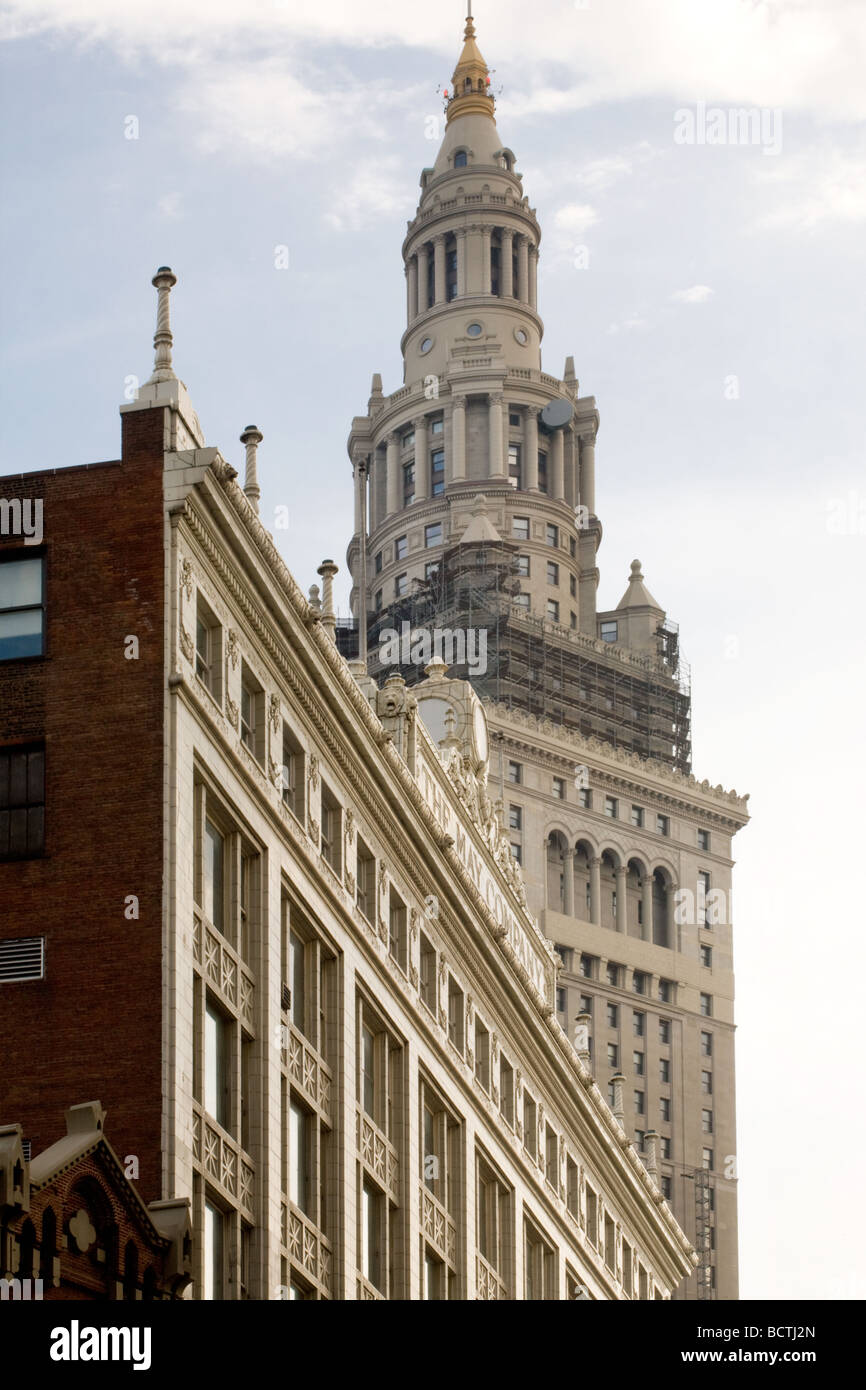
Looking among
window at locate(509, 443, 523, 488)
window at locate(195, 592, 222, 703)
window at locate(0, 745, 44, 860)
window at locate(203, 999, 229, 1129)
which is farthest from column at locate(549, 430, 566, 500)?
window at locate(0, 745, 44, 860)

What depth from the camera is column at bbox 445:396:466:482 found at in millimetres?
187250

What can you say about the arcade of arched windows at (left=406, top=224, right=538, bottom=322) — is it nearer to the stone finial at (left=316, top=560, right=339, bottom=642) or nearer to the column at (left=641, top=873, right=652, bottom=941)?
the column at (left=641, top=873, right=652, bottom=941)

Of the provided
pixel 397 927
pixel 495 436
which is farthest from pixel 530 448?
pixel 397 927

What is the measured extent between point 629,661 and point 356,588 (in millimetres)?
24381

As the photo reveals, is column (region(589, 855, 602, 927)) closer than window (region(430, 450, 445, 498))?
Result: Yes

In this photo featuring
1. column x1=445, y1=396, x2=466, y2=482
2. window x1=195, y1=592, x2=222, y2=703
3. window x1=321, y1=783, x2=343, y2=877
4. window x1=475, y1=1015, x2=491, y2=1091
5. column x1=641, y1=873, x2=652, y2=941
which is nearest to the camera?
window x1=195, y1=592, x2=222, y2=703

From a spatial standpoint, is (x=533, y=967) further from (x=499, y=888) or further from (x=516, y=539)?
(x=516, y=539)

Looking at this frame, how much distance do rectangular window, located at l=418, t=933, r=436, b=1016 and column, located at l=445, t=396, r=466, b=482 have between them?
4653 inches

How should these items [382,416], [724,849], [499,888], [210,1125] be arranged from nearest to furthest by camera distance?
Result: [210,1125]
[499,888]
[724,849]
[382,416]

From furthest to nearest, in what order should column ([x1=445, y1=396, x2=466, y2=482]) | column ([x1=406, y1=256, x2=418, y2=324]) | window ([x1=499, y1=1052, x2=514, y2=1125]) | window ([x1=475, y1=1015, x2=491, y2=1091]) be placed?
column ([x1=406, y1=256, x2=418, y2=324]) → column ([x1=445, y1=396, x2=466, y2=482]) → window ([x1=499, y1=1052, x2=514, y2=1125]) → window ([x1=475, y1=1015, x2=491, y2=1091])

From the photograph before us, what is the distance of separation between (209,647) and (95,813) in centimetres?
548
